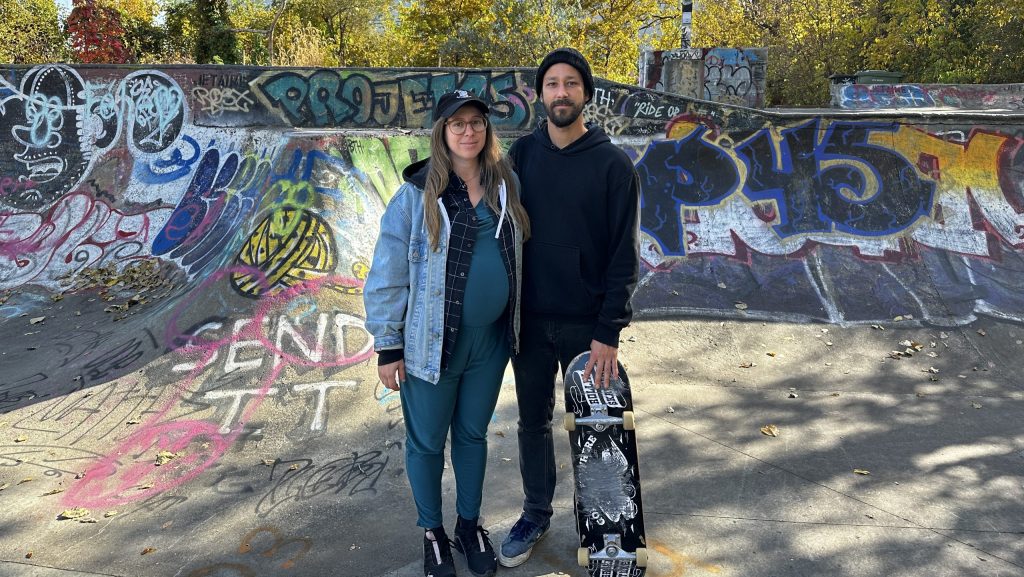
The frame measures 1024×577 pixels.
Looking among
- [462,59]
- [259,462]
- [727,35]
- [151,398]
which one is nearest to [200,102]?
[151,398]

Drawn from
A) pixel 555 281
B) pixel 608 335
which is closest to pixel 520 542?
pixel 608 335

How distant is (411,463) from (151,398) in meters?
2.79

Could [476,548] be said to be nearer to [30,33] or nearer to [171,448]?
[171,448]

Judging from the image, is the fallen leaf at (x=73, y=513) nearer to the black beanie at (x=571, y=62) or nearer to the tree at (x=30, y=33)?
the black beanie at (x=571, y=62)

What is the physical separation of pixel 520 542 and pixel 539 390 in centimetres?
75

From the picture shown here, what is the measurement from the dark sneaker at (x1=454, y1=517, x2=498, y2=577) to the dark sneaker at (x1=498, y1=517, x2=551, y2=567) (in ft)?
0.18

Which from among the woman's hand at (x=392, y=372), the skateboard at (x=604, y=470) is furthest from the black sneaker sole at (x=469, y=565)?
the woman's hand at (x=392, y=372)

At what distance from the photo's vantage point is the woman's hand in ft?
9.62

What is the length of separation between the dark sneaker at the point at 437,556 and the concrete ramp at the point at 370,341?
0.14 meters

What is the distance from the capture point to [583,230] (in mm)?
2951

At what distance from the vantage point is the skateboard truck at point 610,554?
2.93 metres

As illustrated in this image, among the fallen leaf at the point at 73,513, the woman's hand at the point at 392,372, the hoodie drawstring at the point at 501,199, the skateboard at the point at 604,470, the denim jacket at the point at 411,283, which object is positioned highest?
the hoodie drawstring at the point at 501,199

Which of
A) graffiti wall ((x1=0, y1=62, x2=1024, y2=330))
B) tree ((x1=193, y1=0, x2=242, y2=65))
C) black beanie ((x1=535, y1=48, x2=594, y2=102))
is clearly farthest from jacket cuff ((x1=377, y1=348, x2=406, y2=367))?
tree ((x1=193, y1=0, x2=242, y2=65))

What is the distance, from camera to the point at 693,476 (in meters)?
4.13
